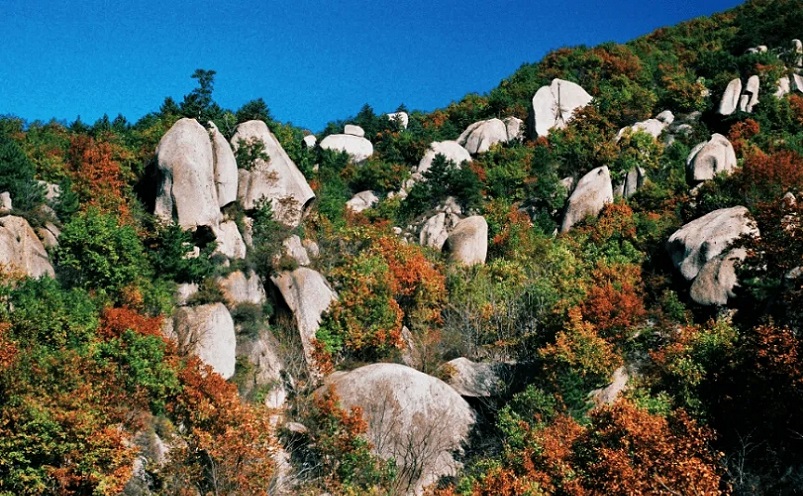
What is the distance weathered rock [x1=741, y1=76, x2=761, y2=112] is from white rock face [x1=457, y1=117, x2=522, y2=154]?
19704 millimetres

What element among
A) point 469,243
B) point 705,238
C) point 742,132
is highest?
point 742,132

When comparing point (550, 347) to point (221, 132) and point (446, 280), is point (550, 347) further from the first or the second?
point (221, 132)

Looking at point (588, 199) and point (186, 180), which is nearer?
point (186, 180)

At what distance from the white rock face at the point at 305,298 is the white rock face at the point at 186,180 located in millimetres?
5557

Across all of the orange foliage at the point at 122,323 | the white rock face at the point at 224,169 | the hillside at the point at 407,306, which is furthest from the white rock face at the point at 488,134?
the orange foliage at the point at 122,323

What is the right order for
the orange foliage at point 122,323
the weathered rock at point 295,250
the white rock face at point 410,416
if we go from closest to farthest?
the orange foliage at point 122,323
the white rock face at point 410,416
the weathered rock at point 295,250

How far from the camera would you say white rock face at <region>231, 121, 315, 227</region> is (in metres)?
41.7

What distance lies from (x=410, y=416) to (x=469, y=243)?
16.3 meters

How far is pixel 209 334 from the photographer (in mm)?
30922

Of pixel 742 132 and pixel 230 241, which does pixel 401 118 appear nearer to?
pixel 742 132

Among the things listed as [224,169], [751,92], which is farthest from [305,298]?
[751,92]

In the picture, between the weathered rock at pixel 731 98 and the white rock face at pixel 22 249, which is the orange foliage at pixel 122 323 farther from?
the weathered rock at pixel 731 98

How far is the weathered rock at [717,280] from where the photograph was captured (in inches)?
1297

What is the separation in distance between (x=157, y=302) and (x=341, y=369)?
34.9 feet
